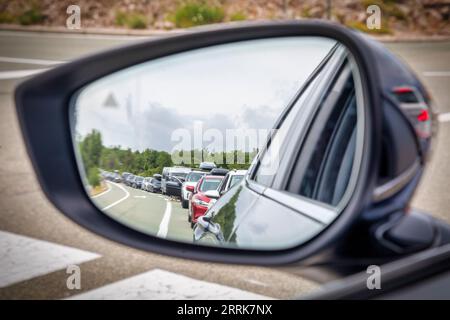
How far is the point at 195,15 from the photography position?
869 inches

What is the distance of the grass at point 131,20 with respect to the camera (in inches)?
842

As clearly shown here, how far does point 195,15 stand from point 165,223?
69.4 ft

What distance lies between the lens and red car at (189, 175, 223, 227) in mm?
1549

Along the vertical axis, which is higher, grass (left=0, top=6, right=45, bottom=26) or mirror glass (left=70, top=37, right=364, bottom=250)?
grass (left=0, top=6, right=45, bottom=26)

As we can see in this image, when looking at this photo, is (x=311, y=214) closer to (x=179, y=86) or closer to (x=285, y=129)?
(x=285, y=129)

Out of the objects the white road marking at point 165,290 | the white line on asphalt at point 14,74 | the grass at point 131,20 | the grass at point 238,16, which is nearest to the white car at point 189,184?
the white road marking at point 165,290

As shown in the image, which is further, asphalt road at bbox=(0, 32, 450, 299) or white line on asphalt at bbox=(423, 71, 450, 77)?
white line on asphalt at bbox=(423, 71, 450, 77)

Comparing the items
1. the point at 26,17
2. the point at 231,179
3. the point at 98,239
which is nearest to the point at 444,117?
the point at 98,239

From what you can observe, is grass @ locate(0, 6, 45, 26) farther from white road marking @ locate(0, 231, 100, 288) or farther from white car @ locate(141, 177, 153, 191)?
white car @ locate(141, 177, 153, 191)

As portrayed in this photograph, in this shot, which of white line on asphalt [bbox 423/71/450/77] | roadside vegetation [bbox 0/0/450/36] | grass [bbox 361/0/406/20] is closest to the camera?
white line on asphalt [bbox 423/71/450/77]

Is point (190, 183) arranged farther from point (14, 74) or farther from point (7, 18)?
point (7, 18)

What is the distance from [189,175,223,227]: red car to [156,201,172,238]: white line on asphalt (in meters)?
0.06

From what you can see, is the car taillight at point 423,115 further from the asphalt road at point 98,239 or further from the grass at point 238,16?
the grass at point 238,16

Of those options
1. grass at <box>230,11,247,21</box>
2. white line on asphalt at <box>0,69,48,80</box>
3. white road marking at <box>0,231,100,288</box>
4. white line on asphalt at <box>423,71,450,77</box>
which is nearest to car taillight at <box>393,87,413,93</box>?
white road marking at <box>0,231,100,288</box>
